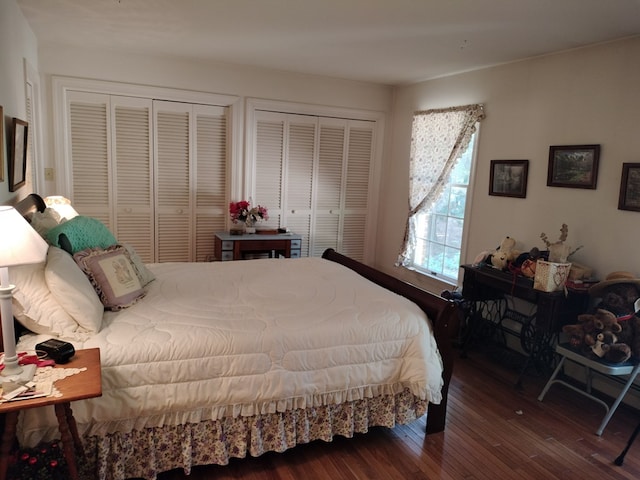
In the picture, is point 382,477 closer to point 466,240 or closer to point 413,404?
point 413,404

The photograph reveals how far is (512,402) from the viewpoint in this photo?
118 inches

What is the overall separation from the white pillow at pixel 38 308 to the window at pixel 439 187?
355 centimetres

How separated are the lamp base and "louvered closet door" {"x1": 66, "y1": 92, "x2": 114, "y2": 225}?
305cm

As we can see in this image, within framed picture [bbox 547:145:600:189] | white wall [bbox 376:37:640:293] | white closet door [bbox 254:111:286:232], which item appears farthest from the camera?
white closet door [bbox 254:111:286:232]

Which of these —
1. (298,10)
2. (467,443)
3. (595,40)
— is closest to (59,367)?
(467,443)

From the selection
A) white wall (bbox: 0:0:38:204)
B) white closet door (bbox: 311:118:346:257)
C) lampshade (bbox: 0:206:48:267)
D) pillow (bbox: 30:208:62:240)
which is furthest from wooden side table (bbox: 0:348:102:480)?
white closet door (bbox: 311:118:346:257)

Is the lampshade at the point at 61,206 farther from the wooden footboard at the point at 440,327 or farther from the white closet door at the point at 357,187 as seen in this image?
the white closet door at the point at 357,187

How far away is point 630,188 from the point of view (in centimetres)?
294

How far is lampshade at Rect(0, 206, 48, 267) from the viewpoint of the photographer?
1528 millimetres

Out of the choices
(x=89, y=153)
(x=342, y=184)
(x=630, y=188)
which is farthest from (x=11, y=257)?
(x=342, y=184)

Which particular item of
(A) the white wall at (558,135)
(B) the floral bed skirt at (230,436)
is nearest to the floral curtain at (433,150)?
(A) the white wall at (558,135)

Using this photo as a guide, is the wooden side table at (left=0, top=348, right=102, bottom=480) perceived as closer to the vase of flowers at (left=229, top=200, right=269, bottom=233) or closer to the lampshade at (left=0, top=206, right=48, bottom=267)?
the lampshade at (left=0, top=206, right=48, bottom=267)

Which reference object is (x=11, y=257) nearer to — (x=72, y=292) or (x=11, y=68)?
(x=72, y=292)

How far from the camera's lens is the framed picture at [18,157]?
267 centimetres
